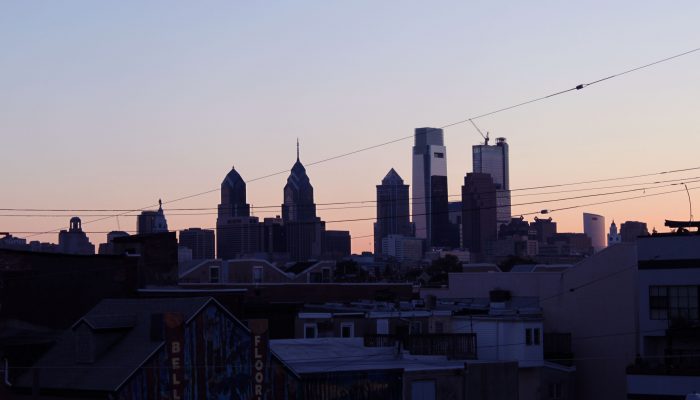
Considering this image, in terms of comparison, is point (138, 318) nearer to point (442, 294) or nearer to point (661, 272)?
point (661, 272)

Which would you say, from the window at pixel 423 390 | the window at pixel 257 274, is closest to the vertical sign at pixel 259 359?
the window at pixel 423 390

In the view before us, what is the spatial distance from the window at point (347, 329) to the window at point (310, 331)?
153 cm

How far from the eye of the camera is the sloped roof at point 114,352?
37469 mm

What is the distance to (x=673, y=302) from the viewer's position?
181ft

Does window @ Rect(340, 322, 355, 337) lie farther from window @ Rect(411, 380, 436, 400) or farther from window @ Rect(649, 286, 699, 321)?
window @ Rect(649, 286, 699, 321)

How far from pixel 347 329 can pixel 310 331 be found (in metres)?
2.15

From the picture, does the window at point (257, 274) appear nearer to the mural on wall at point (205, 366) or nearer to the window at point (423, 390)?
Result: the window at point (423, 390)

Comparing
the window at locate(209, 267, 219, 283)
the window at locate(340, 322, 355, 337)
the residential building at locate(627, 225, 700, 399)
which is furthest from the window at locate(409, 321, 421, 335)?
the window at locate(209, 267, 219, 283)

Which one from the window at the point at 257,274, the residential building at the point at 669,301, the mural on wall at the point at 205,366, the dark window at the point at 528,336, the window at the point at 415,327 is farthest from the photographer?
the window at the point at 257,274

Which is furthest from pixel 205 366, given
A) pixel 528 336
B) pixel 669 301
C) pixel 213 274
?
pixel 213 274

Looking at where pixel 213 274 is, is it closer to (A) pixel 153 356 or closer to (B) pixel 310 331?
(B) pixel 310 331

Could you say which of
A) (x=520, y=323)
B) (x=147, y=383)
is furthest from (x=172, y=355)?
(x=520, y=323)

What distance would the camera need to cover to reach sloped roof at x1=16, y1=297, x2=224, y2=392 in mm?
37469

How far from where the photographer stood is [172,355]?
38.3m
